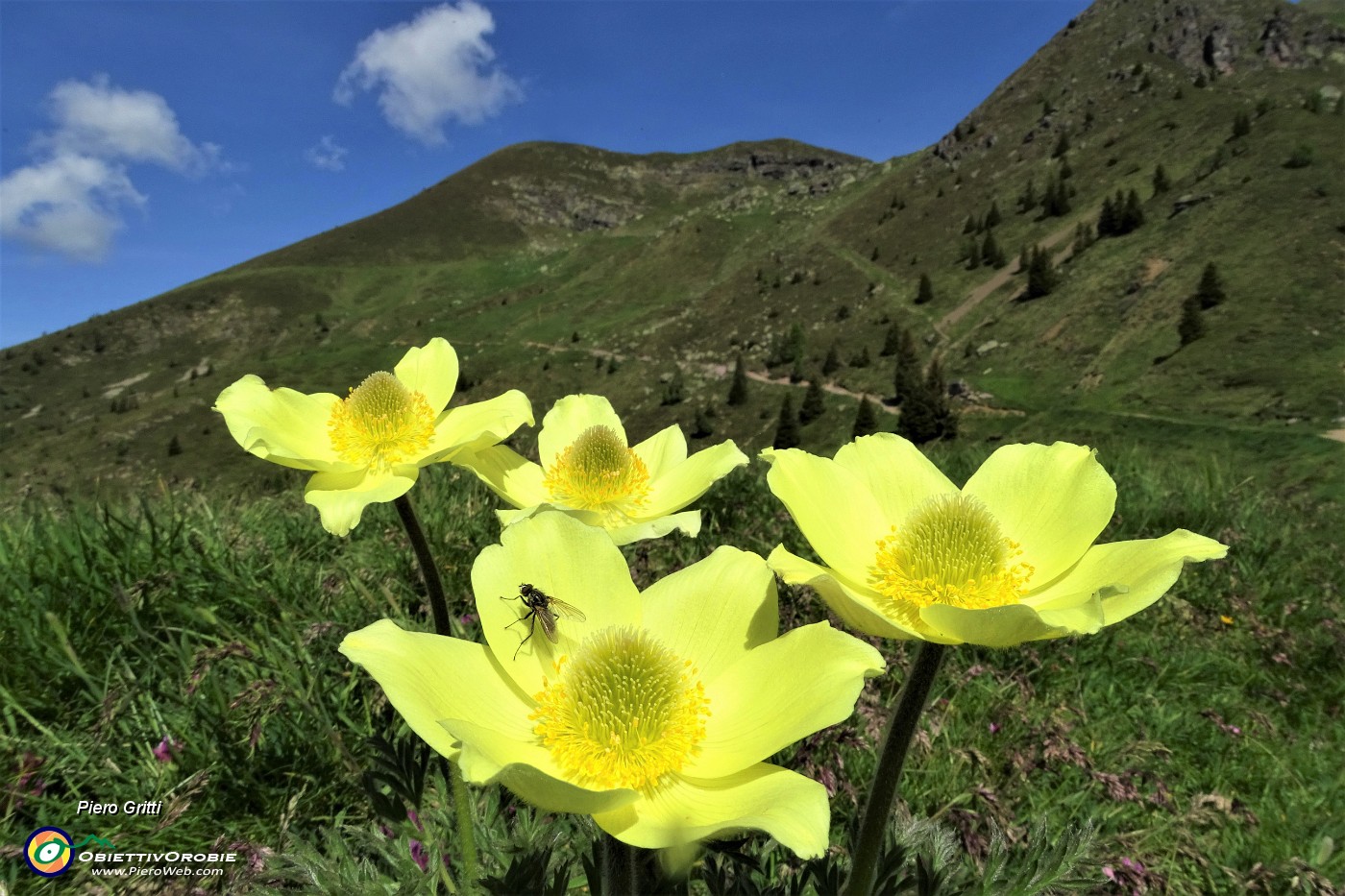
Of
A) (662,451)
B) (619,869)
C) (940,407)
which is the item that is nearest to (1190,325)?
(940,407)

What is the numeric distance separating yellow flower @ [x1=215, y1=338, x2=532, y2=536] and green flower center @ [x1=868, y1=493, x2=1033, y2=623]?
1191mm

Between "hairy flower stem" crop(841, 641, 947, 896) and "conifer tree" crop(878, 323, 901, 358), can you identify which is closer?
"hairy flower stem" crop(841, 641, 947, 896)

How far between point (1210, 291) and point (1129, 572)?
158ft

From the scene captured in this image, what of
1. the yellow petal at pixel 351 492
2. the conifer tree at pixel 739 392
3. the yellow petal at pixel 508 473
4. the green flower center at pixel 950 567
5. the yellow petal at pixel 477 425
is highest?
the yellow petal at pixel 477 425

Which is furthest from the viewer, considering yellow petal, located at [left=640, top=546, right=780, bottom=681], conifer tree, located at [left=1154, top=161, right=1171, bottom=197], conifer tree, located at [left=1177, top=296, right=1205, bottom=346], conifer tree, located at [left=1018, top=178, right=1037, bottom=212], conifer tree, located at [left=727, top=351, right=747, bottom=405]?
conifer tree, located at [left=1018, top=178, right=1037, bottom=212]

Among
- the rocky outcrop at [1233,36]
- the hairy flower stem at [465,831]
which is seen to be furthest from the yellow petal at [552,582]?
the rocky outcrop at [1233,36]

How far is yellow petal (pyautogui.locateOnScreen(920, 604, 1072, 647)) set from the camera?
4.40 ft

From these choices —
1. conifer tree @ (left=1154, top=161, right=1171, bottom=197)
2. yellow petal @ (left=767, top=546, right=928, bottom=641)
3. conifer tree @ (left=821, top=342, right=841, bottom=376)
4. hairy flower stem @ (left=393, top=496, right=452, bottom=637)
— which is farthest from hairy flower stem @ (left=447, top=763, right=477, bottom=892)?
conifer tree @ (left=1154, top=161, right=1171, bottom=197)

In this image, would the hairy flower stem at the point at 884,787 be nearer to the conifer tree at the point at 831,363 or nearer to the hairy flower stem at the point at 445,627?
the hairy flower stem at the point at 445,627

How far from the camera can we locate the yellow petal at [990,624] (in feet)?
4.40

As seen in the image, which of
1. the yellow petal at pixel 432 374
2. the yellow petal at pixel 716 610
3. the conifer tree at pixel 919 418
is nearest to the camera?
the yellow petal at pixel 716 610

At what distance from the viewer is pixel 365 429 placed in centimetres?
246

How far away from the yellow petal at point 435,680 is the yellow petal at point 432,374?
4.30ft

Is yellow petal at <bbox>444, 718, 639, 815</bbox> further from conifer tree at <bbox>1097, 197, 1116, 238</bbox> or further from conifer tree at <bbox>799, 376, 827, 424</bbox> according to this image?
conifer tree at <bbox>1097, 197, 1116, 238</bbox>
